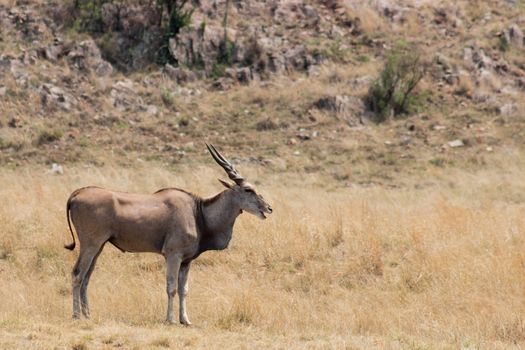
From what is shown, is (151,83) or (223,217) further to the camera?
(151,83)

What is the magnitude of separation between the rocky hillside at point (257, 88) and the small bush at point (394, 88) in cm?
38

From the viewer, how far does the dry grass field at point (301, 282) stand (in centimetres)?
842

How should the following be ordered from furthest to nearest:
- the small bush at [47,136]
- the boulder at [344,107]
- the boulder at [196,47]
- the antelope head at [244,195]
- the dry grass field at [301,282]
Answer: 1. the boulder at [196,47]
2. the boulder at [344,107]
3. the small bush at [47,136]
4. the antelope head at [244,195]
5. the dry grass field at [301,282]

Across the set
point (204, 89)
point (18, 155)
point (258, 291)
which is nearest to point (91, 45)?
point (204, 89)

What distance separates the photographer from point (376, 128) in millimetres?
25984

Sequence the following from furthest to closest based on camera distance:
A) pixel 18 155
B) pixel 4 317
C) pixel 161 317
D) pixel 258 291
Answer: pixel 18 155 < pixel 258 291 < pixel 161 317 < pixel 4 317

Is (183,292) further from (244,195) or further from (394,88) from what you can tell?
(394,88)

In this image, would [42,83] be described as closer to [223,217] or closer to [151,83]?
[151,83]

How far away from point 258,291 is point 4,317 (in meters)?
3.70

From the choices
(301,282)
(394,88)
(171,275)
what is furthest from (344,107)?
(171,275)

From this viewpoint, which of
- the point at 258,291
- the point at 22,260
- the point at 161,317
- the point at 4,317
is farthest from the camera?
the point at 22,260

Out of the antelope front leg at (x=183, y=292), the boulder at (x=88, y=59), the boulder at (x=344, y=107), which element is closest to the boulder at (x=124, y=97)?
the boulder at (x=88, y=59)

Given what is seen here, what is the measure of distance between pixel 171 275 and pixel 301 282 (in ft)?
10.4

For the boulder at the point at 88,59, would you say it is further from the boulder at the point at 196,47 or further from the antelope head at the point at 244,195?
the antelope head at the point at 244,195
